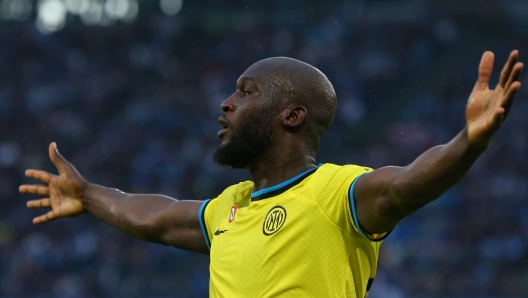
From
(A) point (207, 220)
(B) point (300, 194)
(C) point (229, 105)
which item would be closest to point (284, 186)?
(B) point (300, 194)

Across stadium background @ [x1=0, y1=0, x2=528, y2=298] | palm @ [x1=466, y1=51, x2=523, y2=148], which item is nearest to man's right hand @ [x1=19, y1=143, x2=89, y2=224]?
palm @ [x1=466, y1=51, x2=523, y2=148]

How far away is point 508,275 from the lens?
13.0 metres

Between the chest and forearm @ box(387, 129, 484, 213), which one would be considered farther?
the chest

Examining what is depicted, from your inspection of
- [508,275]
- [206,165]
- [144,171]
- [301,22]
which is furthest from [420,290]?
[301,22]

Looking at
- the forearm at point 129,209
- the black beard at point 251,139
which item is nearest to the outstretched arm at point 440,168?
the black beard at point 251,139

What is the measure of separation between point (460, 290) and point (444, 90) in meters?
5.11

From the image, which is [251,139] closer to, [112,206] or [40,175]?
[112,206]

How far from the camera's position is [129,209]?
4.84 m

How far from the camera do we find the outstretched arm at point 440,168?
115 inches

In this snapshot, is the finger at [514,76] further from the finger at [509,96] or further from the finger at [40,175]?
the finger at [40,175]

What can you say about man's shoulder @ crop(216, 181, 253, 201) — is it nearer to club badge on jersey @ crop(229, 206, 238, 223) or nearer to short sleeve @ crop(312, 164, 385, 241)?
club badge on jersey @ crop(229, 206, 238, 223)

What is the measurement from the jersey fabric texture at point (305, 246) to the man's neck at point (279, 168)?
5.5 inches

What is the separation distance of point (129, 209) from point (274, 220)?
1355 mm

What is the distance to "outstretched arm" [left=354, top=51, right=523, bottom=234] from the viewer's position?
2.92m
